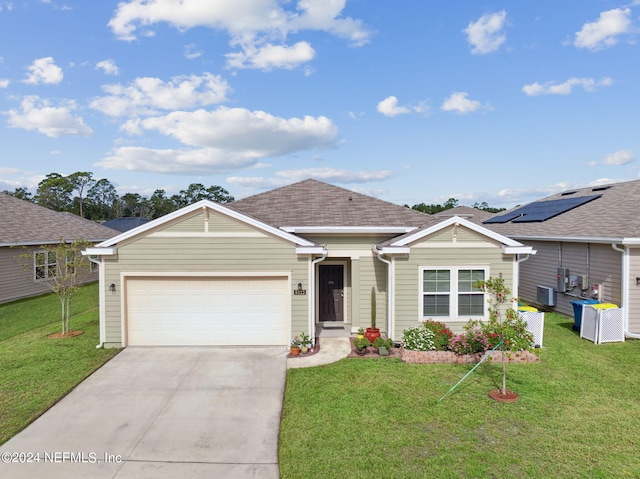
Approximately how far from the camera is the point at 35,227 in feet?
66.2

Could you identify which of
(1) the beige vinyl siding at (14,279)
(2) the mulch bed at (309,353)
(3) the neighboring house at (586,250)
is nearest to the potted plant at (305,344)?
(2) the mulch bed at (309,353)

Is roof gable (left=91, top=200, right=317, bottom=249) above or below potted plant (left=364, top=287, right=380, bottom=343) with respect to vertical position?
above

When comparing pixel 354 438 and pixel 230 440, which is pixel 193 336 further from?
pixel 354 438

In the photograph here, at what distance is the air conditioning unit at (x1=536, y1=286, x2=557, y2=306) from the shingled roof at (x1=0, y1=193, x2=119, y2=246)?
20.9 metres

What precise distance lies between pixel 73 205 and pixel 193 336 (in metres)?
88.5

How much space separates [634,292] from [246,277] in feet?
37.5

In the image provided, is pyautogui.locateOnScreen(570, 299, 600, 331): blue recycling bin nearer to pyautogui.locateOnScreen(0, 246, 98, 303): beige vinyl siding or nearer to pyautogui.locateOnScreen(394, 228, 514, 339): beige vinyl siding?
pyautogui.locateOnScreen(394, 228, 514, 339): beige vinyl siding

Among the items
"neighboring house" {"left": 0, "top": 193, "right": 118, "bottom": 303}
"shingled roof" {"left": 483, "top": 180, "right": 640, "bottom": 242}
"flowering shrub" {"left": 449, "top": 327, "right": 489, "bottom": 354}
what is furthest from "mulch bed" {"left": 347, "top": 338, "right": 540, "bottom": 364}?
"neighboring house" {"left": 0, "top": 193, "right": 118, "bottom": 303}

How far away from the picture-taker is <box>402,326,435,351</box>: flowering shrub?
30.4 feet

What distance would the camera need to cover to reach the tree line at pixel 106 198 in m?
→ 79.1

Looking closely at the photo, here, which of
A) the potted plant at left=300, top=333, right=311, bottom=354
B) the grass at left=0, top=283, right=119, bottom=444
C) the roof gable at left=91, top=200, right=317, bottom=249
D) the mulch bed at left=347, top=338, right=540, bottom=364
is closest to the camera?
the grass at left=0, top=283, right=119, bottom=444

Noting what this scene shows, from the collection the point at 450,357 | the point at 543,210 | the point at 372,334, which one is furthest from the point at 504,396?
the point at 543,210

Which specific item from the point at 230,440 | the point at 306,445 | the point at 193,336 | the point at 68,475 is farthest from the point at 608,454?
the point at 193,336

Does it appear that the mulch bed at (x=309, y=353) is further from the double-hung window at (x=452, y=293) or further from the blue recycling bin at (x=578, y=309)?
the blue recycling bin at (x=578, y=309)
